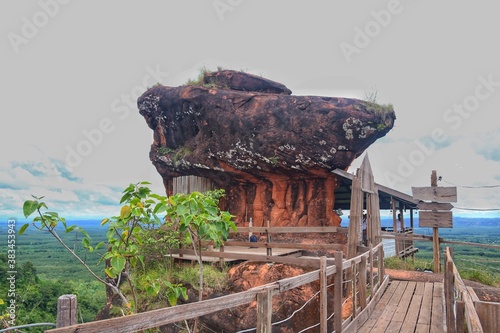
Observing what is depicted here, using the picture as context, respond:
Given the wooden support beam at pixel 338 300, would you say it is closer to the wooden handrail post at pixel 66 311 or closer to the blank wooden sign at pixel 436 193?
the wooden handrail post at pixel 66 311

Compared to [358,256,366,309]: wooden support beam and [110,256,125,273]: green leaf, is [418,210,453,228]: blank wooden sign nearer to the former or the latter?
[358,256,366,309]: wooden support beam

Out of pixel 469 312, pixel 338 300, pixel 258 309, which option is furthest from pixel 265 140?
pixel 469 312

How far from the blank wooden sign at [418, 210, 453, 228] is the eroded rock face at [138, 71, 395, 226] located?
3.90m

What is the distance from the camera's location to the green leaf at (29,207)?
3.65 meters

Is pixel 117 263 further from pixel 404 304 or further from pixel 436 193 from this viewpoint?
Answer: pixel 436 193

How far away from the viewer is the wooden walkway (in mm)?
5832

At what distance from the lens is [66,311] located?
88.9 inches

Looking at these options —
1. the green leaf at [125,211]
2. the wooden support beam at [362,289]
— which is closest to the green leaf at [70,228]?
the green leaf at [125,211]

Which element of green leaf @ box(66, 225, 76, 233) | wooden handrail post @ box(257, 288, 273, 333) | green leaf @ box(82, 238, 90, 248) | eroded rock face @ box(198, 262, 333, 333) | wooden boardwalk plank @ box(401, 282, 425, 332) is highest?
green leaf @ box(66, 225, 76, 233)

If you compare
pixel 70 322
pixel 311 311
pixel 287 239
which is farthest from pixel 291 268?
pixel 70 322

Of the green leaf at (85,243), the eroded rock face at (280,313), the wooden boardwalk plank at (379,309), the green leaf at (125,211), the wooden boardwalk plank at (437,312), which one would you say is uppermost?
the green leaf at (125,211)

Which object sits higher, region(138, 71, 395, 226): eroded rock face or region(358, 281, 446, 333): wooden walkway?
region(138, 71, 395, 226): eroded rock face

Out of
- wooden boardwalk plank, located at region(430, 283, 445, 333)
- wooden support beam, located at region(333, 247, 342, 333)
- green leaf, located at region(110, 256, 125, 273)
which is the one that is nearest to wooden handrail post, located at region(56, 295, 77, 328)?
green leaf, located at region(110, 256, 125, 273)

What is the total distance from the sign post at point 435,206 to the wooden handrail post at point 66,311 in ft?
33.3
